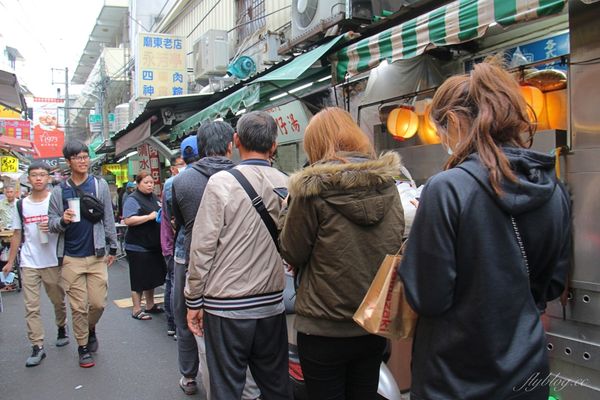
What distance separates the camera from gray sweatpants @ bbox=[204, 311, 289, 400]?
2641 mm

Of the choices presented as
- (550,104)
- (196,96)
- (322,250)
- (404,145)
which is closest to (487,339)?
(322,250)

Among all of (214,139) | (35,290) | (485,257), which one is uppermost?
(214,139)

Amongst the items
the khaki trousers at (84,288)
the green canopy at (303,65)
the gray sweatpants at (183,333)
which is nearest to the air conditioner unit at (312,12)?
the green canopy at (303,65)

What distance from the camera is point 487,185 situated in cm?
141

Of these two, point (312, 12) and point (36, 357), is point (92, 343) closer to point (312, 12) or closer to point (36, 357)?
point (36, 357)

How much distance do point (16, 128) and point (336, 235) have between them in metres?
23.2

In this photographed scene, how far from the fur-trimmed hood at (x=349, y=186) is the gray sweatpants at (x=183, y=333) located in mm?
2027

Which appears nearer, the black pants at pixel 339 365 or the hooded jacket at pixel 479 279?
the hooded jacket at pixel 479 279

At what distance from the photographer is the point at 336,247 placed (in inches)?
85.0

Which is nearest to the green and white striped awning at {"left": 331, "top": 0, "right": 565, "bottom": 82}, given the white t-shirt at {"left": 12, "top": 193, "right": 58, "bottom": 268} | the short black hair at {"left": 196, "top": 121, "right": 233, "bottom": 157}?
the short black hair at {"left": 196, "top": 121, "right": 233, "bottom": 157}

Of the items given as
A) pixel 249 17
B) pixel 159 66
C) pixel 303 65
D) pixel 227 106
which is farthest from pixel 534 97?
pixel 159 66

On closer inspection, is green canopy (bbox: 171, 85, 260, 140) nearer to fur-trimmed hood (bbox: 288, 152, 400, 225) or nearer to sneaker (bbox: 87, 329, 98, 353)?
sneaker (bbox: 87, 329, 98, 353)

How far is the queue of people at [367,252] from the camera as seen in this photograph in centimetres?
142

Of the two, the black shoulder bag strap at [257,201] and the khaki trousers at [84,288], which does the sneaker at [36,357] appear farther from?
the black shoulder bag strap at [257,201]
